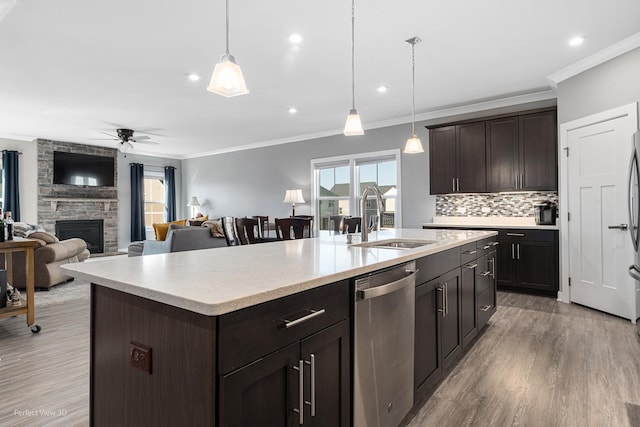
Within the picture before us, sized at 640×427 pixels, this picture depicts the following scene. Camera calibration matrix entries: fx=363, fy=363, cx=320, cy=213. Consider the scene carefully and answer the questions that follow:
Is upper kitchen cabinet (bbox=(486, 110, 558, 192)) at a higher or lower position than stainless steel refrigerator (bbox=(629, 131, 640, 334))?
higher

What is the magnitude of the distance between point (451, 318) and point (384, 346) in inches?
36.4

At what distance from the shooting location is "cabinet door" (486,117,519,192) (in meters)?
4.75

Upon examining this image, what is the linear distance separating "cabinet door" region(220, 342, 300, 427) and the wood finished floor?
104 centimetres

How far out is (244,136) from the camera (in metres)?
7.55

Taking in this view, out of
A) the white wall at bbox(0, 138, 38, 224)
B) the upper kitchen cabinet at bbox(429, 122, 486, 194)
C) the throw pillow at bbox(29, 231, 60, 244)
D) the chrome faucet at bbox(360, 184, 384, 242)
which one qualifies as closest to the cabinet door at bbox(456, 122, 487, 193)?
the upper kitchen cabinet at bbox(429, 122, 486, 194)

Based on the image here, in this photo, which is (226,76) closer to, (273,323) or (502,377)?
(273,323)

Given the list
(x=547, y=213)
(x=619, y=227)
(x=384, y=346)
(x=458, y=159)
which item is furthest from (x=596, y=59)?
(x=384, y=346)

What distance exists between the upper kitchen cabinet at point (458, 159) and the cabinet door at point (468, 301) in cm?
264

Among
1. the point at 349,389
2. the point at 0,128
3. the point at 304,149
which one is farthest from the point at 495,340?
the point at 0,128

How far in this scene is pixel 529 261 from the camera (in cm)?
445

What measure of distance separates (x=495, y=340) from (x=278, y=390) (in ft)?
8.20

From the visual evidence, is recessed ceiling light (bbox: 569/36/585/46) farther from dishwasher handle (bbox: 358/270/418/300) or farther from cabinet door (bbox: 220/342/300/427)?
cabinet door (bbox: 220/342/300/427)

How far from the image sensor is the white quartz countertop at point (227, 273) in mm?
972

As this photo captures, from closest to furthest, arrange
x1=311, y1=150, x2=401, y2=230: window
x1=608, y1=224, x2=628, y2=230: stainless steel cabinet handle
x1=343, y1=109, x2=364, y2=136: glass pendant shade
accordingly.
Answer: x1=343, y1=109, x2=364, y2=136: glass pendant shade → x1=608, y1=224, x2=628, y2=230: stainless steel cabinet handle → x1=311, y1=150, x2=401, y2=230: window
